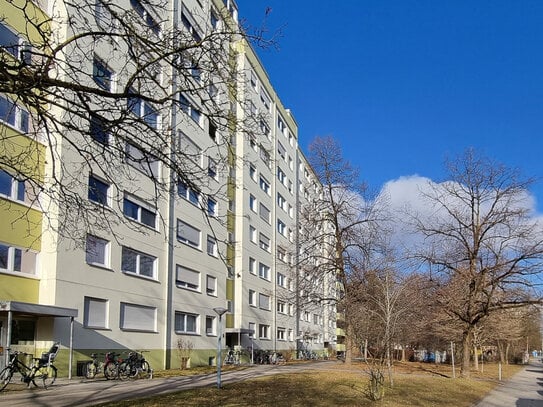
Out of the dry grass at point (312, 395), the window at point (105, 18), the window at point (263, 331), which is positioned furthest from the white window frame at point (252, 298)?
the window at point (105, 18)

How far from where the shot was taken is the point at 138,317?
28.0 meters

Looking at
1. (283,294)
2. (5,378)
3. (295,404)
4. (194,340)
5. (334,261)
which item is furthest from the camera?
(283,294)

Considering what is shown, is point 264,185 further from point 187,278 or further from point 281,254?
point 187,278

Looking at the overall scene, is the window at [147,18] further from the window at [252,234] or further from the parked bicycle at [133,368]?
the window at [252,234]

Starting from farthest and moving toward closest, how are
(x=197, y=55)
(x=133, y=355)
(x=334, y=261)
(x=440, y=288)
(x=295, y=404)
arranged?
(x=334, y=261) → (x=440, y=288) → (x=133, y=355) → (x=295, y=404) → (x=197, y=55)

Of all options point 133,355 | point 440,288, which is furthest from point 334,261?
point 133,355

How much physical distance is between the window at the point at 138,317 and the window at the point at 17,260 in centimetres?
617

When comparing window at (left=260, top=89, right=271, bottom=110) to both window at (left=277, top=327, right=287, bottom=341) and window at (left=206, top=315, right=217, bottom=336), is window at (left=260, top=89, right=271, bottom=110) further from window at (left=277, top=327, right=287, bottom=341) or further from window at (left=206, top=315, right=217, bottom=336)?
window at (left=206, top=315, right=217, bottom=336)

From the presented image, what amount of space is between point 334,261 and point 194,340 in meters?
10.2

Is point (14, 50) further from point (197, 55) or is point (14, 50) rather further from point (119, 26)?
point (197, 55)

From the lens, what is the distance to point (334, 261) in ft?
125

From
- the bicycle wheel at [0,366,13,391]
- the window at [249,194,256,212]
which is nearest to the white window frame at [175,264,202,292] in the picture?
the window at [249,194,256,212]

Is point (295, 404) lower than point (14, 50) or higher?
lower

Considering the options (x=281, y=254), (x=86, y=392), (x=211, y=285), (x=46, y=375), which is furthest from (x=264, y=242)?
(x=86, y=392)
